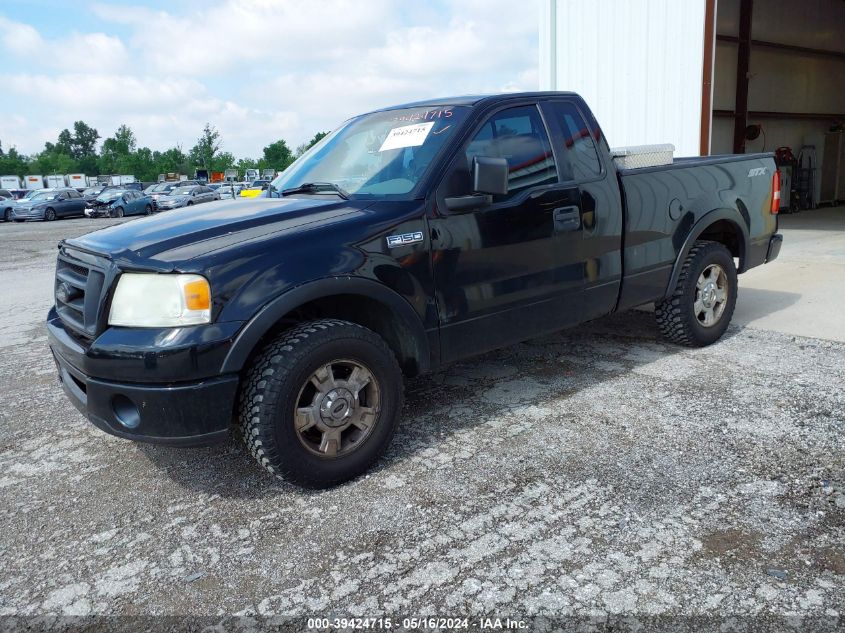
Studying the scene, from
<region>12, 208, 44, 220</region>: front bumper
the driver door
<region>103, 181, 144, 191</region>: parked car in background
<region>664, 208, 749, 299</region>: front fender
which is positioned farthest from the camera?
<region>103, 181, 144, 191</region>: parked car in background

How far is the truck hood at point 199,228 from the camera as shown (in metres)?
2.91

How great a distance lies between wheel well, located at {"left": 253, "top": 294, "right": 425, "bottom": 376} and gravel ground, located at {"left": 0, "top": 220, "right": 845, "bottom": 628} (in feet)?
1.73

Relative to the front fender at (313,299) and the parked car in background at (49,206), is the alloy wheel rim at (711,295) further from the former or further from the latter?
the parked car in background at (49,206)

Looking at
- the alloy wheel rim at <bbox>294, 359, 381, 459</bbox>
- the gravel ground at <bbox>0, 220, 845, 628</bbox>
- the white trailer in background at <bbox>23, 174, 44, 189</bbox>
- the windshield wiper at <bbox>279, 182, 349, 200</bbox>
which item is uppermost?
the white trailer in background at <bbox>23, 174, 44, 189</bbox>

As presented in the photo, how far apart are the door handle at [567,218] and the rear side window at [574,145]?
21 cm

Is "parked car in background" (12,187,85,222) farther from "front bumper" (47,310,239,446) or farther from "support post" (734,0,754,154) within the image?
"front bumper" (47,310,239,446)

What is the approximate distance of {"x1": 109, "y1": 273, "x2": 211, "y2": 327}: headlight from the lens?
9.08ft

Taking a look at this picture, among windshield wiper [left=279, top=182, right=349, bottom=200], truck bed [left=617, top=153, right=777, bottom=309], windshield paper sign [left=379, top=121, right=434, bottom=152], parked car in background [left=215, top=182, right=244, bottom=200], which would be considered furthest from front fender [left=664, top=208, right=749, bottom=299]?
parked car in background [left=215, top=182, right=244, bottom=200]

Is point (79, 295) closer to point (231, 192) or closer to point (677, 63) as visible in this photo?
point (231, 192)

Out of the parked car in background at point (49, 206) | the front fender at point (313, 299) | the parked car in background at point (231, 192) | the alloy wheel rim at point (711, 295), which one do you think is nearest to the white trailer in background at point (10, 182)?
the parked car in background at point (49, 206)

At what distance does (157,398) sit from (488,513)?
1460mm

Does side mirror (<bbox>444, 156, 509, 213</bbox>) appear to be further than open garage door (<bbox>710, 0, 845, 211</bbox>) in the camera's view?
No

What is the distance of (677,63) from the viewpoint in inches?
385

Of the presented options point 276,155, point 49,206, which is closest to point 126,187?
point 49,206
